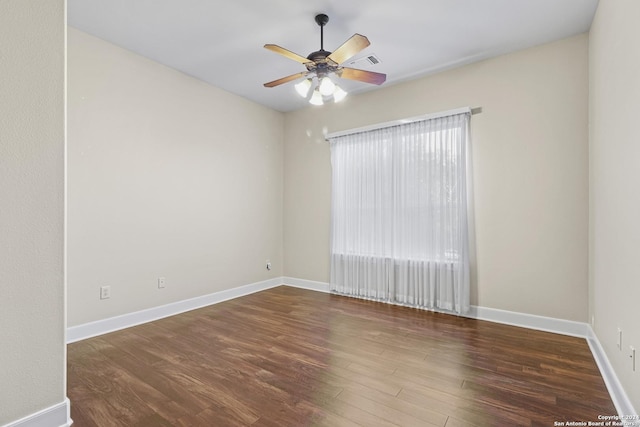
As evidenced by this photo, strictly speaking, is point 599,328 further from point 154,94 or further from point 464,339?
point 154,94

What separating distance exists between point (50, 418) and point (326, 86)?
290 centimetres

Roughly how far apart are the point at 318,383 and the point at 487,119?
10.4ft

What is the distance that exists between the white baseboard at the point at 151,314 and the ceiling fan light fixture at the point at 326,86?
2.94m

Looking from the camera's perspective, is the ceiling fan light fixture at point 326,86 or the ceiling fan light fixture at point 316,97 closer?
the ceiling fan light fixture at point 326,86

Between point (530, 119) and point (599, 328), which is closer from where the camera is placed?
point (599, 328)

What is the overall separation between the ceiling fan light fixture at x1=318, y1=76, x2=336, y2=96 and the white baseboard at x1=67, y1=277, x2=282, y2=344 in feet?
9.64

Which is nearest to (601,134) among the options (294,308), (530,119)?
(530,119)

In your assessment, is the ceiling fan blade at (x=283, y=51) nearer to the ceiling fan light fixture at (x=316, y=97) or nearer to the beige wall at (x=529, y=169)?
the ceiling fan light fixture at (x=316, y=97)

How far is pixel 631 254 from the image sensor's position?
5.45 feet

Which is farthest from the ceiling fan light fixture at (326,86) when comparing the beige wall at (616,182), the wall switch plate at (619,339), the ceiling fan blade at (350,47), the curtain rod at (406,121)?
the wall switch plate at (619,339)

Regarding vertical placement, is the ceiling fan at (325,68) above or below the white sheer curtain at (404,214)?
above

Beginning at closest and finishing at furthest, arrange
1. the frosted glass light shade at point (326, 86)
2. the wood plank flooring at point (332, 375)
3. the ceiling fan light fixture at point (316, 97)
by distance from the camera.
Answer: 1. the wood plank flooring at point (332, 375)
2. the frosted glass light shade at point (326, 86)
3. the ceiling fan light fixture at point (316, 97)

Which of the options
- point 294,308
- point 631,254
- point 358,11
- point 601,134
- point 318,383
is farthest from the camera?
point 294,308

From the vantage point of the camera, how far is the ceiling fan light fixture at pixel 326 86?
2.72m
